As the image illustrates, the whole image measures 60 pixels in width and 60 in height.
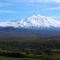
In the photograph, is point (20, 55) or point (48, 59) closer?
point (48, 59)

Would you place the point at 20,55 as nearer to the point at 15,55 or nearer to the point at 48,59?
the point at 15,55

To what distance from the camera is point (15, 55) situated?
8588cm

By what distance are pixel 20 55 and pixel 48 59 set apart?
24.5 metres

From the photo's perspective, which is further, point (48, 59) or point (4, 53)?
point (4, 53)

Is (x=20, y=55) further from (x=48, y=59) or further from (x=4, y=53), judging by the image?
(x=48, y=59)

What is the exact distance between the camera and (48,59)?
204 ft

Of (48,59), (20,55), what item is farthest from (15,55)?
(48,59)

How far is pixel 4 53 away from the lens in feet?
298

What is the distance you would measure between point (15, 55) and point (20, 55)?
5.22 feet

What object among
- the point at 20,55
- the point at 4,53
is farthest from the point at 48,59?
the point at 4,53

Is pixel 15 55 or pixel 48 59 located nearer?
pixel 48 59

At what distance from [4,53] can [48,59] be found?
31.4 m

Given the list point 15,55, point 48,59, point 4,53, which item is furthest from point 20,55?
point 48,59

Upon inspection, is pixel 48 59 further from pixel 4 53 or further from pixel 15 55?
pixel 4 53
